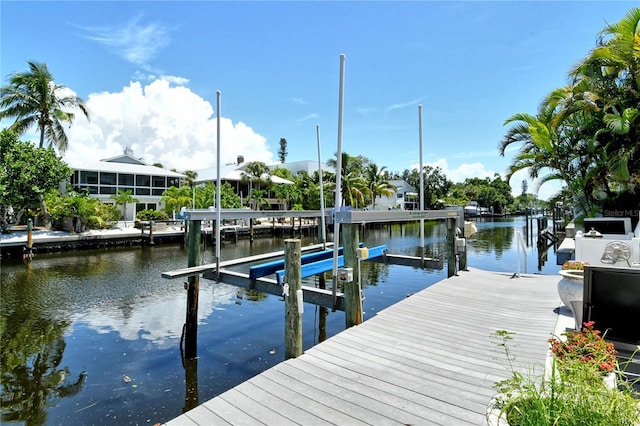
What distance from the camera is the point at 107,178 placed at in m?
32.0

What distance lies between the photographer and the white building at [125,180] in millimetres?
30797

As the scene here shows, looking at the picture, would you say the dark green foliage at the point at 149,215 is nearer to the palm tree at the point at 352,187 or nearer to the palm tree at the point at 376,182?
the palm tree at the point at 352,187

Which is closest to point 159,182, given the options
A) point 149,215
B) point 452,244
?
point 149,215

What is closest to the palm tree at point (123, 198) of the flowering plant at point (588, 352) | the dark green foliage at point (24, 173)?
the dark green foliage at point (24, 173)

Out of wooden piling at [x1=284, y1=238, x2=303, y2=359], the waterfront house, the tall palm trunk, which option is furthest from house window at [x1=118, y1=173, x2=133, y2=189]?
wooden piling at [x1=284, y1=238, x2=303, y2=359]

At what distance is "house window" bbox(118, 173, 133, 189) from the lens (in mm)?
32719

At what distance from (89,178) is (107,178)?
1397 millimetres

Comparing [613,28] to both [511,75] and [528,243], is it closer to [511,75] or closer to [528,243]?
[511,75]

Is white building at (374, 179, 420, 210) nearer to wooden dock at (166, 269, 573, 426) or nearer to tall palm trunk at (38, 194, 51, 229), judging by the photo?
tall palm trunk at (38, 194, 51, 229)

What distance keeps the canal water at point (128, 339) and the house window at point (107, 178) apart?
17.6m

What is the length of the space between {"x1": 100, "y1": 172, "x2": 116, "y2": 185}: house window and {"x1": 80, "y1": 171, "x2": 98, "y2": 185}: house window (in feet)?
1.51

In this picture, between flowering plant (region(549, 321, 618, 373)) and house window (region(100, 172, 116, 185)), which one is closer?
flowering plant (region(549, 321, 618, 373))

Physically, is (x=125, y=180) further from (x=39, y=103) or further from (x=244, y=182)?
(x=244, y=182)

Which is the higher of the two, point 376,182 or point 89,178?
point 376,182
